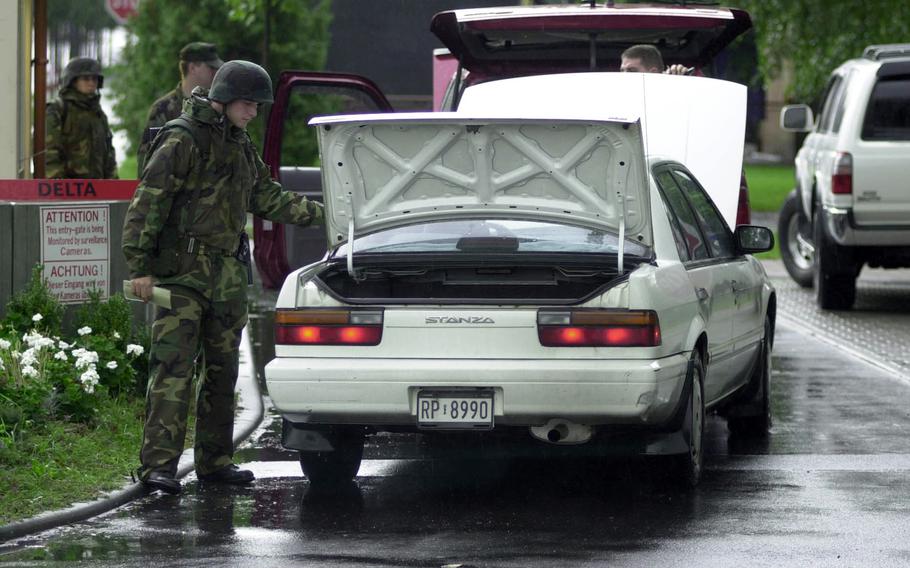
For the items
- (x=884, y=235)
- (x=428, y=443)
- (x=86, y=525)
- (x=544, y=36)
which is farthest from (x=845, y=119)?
(x=86, y=525)

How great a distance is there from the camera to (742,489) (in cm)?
793

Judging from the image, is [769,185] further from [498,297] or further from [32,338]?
[498,297]

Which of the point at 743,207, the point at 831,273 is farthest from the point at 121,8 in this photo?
the point at 743,207

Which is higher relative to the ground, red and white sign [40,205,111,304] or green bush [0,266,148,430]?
red and white sign [40,205,111,304]

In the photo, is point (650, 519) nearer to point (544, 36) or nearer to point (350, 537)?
point (350, 537)

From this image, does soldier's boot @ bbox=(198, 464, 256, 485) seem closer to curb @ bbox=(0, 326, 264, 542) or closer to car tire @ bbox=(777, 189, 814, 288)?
Result: curb @ bbox=(0, 326, 264, 542)

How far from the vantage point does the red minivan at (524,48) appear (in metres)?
11.1

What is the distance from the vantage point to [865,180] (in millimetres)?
15328

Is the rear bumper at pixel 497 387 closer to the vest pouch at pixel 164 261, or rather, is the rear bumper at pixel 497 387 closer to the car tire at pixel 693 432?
the car tire at pixel 693 432

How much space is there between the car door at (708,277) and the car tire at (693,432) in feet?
0.65

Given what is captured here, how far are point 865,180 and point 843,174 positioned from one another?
7.4 inches

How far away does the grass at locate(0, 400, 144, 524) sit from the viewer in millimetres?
7434

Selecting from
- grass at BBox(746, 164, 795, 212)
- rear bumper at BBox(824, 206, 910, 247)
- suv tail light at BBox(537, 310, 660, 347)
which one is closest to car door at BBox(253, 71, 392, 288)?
suv tail light at BBox(537, 310, 660, 347)

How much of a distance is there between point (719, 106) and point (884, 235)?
4.87 meters
